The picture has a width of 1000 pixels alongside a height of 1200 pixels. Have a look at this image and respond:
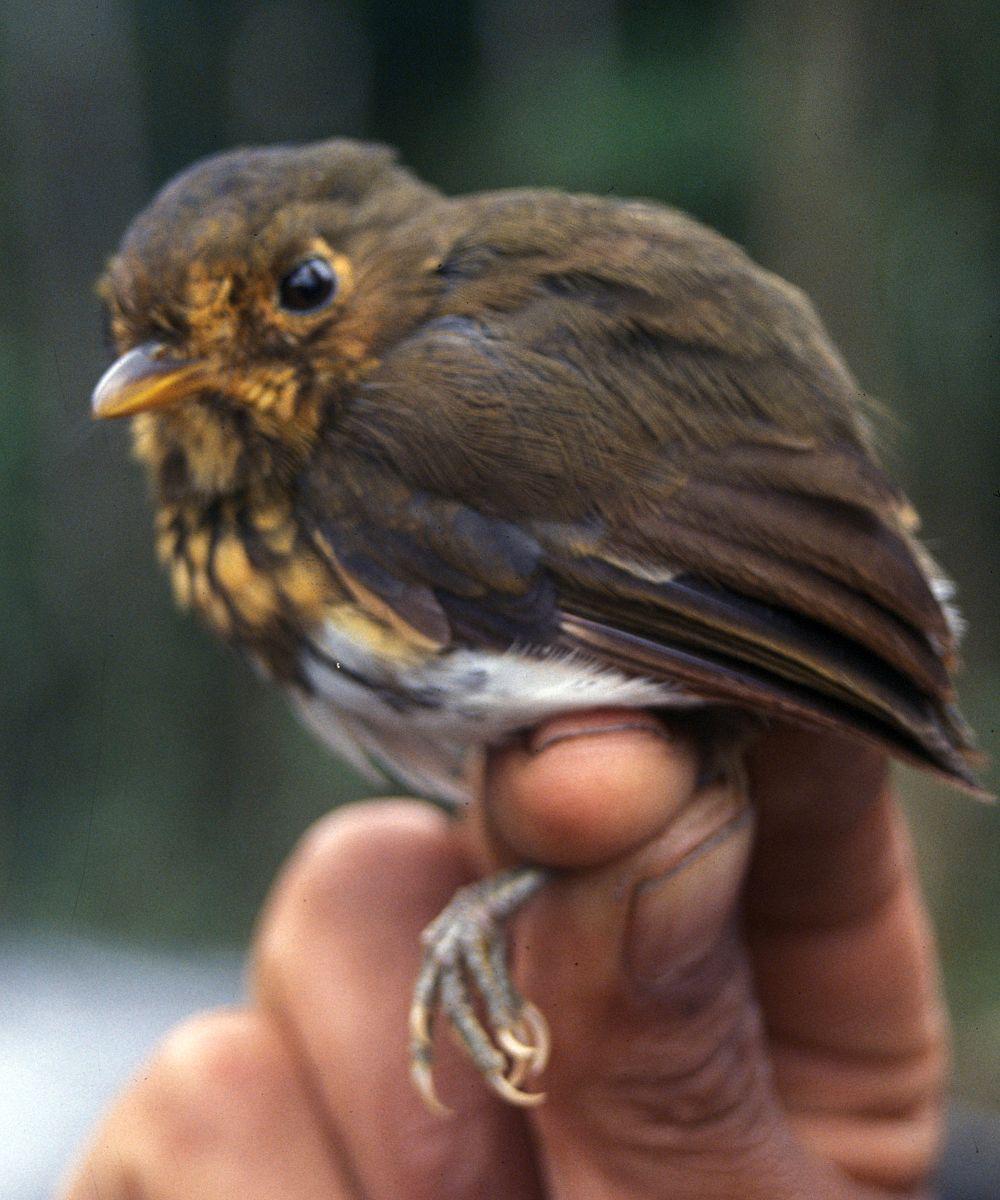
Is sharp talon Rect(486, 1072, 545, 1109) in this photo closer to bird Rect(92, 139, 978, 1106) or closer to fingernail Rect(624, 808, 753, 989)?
bird Rect(92, 139, 978, 1106)

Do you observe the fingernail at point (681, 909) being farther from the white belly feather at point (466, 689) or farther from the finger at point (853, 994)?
the finger at point (853, 994)

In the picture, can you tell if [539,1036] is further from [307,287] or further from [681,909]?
[307,287]

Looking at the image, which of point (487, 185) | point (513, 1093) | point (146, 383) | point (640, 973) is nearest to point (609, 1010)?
point (640, 973)

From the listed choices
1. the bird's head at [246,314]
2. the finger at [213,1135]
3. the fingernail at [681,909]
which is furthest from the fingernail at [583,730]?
the finger at [213,1135]

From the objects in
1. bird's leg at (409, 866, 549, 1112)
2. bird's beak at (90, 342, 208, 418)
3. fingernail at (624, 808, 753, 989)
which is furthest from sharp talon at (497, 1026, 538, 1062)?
bird's beak at (90, 342, 208, 418)

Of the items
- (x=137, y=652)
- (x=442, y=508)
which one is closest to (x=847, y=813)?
(x=442, y=508)
